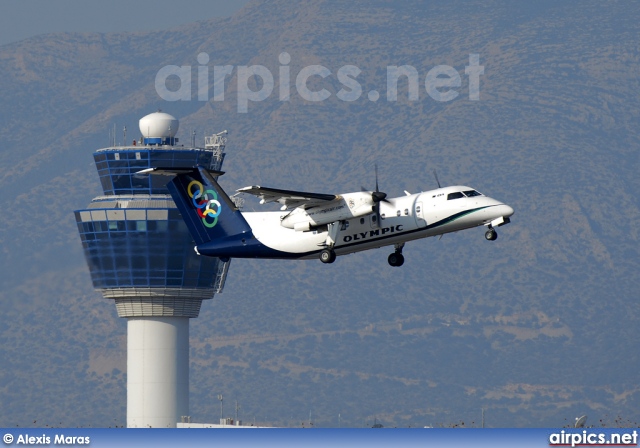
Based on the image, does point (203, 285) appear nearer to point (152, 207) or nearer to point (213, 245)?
point (152, 207)

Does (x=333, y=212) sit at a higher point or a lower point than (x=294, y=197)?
lower

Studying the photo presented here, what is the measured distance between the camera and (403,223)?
82.9 m

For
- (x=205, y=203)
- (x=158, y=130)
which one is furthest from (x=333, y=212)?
(x=158, y=130)

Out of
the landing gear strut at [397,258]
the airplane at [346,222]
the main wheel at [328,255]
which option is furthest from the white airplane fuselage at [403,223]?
the landing gear strut at [397,258]

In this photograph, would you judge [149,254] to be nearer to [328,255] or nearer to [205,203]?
[205,203]

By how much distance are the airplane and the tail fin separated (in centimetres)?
31

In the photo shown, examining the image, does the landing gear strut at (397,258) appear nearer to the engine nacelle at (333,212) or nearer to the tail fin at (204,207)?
the engine nacelle at (333,212)

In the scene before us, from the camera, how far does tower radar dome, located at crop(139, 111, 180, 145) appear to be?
133625mm

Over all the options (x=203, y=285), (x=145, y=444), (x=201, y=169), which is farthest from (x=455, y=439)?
(x=203, y=285)

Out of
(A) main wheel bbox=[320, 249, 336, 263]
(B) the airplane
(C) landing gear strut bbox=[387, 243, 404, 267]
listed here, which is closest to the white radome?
(B) the airplane

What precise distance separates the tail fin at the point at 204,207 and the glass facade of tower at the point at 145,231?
3441 centimetres

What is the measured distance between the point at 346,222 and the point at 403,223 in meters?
3.34

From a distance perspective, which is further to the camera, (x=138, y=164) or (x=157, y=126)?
(x=157, y=126)

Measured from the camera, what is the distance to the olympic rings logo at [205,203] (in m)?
94.7
